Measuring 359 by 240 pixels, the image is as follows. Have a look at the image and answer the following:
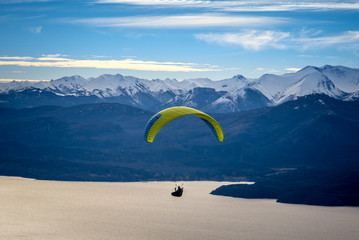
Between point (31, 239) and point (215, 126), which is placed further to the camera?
point (31, 239)

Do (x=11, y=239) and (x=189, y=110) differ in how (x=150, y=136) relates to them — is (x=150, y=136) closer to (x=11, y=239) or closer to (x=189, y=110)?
(x=189, y=110)

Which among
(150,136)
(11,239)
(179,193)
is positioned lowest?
(11,239)

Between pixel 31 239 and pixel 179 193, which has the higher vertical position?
pixel 179 193

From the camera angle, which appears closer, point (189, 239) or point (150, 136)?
point (150, 136)

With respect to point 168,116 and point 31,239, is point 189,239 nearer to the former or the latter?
point 31,239

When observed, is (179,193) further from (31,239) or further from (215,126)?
(31,239)

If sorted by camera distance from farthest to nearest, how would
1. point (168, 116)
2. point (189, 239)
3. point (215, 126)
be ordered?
1. point (189, 239)
2. point (215, 126)
3. point (168, 116)

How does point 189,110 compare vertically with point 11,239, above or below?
above

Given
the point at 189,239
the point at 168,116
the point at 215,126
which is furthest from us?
the point at 189,239

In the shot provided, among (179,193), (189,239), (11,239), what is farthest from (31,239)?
(179,193)

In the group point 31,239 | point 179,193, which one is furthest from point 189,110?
point 31,239
